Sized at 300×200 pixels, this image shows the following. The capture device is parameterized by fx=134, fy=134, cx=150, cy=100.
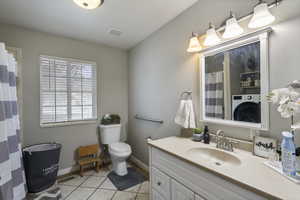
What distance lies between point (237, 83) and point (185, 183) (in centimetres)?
95

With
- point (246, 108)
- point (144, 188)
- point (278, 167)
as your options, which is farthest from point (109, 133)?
point (278, 167)

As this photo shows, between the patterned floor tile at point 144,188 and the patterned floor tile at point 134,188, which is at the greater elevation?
the patterned floor tile at point 134,188

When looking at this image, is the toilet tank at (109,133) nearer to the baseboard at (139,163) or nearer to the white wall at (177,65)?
the white wall at (177,65)

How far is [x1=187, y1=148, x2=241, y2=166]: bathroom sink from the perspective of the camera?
1056mm

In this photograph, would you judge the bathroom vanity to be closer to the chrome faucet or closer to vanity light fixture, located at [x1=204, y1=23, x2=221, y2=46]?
the chrome faucet

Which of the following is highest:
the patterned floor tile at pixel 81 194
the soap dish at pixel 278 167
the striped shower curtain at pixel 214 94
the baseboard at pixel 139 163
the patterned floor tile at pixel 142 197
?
the striped shower curtain at pixel 214 94

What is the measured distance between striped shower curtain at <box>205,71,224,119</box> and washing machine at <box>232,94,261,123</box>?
0.39ft

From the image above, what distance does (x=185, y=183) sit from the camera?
40.1 inches

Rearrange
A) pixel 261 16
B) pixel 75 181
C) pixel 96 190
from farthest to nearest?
1. pixel 75 181
2. pixel 96 190
3. pixel 261 16

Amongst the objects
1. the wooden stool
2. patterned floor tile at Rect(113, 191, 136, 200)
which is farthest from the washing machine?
the wooden stool

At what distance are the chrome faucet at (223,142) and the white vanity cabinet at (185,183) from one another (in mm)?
404

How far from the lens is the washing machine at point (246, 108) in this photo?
108 centimetres

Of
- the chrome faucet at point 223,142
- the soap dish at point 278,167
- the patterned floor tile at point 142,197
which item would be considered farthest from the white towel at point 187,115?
the patterned floor tile at point 142,197

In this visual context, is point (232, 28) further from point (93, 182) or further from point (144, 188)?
point (93, 182)
